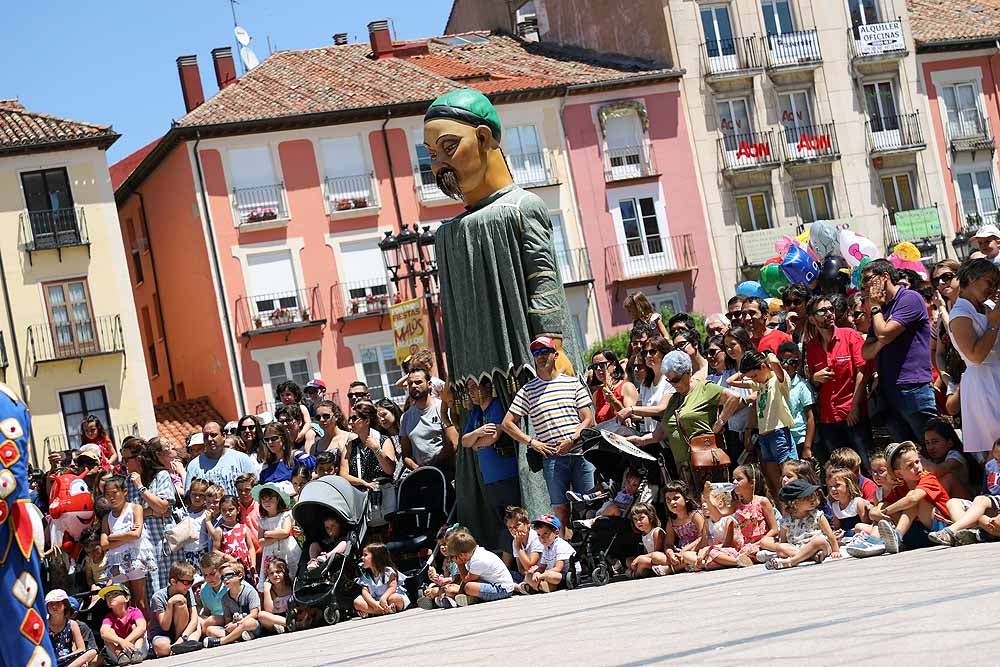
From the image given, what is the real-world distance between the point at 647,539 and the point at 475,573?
1.26m

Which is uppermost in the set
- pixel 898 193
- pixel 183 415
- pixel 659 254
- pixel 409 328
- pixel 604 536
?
pixel 898 193

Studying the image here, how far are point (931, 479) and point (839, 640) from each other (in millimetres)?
4345

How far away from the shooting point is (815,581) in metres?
8.71

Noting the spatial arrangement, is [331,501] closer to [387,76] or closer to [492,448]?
[492,448]

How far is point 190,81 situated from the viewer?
153 ft

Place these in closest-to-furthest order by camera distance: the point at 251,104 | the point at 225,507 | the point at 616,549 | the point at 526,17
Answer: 1. the point at 616,549
2. the point at 225,507
3. the point at 251,104
4. the point at 526,17

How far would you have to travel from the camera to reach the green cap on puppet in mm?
11898

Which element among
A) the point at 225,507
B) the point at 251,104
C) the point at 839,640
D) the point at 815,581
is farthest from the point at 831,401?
the point at 251,104

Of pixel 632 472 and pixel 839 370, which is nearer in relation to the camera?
pixel 632 472

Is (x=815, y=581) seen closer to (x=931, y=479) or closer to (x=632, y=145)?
(x=931, y=479)

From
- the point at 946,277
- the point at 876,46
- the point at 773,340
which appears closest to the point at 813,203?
the point at 876,46

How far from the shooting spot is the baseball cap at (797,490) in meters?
10.5

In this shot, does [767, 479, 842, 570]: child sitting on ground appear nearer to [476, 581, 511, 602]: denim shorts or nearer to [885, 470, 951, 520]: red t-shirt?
[885, 470, 951, 520]: red t-shirt

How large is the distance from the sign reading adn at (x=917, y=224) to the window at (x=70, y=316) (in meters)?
22.4
